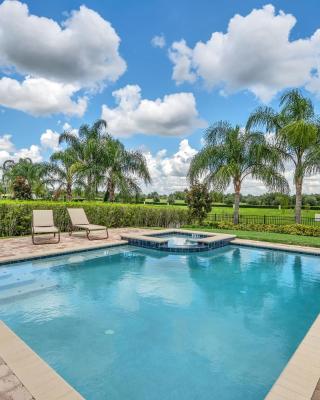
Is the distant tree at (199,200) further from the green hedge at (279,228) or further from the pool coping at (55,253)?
the pool coping at (55,253)

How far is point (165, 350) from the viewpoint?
3.96m

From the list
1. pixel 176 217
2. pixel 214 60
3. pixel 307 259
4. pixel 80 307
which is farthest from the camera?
pixel 176 217

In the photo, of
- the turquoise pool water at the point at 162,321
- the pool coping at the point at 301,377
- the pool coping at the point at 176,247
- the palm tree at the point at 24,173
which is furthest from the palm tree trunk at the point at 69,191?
the pool coping at the point at 301,377

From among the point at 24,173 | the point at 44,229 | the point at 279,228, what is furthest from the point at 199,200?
the point at 24,173

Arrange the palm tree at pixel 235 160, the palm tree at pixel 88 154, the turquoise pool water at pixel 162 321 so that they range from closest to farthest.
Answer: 1. the turquoise pool water at pixel 162 321
2. the palm tree at pixel 235 160
3. the palm tree at pixel 88 154

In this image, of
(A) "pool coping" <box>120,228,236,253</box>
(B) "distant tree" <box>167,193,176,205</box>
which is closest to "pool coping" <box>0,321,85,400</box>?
(A) "pool coping" <box>120,228,236,253</box>

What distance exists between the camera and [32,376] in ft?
9.07

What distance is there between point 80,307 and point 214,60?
12.4 meters

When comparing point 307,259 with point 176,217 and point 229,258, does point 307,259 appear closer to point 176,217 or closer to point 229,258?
point 229,258

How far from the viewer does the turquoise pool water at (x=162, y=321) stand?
3.32m

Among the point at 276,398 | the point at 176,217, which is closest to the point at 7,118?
the point at 176,217

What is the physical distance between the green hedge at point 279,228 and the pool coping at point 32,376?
13.5 m

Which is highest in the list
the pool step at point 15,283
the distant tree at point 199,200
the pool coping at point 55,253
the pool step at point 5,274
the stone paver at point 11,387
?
the distant tree at point 199,200

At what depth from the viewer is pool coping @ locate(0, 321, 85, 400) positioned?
2525 mm
